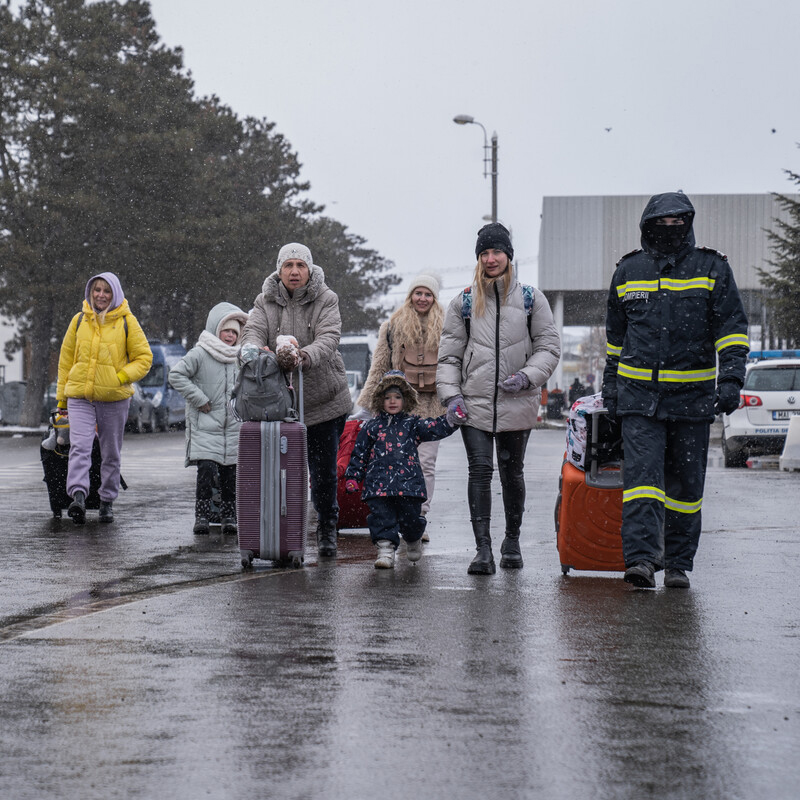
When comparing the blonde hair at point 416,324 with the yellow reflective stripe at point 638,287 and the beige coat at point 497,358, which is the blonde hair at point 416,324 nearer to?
the beige coat at point 497,358

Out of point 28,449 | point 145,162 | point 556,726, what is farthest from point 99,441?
point 145,162

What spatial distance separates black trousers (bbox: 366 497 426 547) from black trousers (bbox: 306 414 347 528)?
65 cm

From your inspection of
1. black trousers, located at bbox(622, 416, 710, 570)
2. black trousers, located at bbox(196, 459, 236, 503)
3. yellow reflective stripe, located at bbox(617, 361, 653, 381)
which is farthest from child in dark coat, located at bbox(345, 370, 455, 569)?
black trousers, located at bbox(196, 459, 236, 503)

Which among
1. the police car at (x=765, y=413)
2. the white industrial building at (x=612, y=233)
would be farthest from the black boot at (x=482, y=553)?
the white industrial building at (x=612, y=233)

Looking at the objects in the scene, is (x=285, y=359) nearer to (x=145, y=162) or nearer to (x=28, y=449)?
(x=28, y=449)

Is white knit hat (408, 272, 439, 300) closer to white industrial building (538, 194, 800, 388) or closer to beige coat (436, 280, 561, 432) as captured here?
beige coat (436, 280, 561, 432)

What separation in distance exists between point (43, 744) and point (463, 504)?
354 inches

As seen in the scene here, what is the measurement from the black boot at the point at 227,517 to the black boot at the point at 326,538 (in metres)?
1.52

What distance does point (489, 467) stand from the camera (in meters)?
7.98

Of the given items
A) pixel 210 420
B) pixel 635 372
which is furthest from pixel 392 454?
pixel 210 420

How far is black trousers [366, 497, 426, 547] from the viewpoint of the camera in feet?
26.6

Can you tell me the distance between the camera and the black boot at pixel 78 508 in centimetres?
1061

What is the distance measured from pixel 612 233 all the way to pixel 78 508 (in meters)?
42.3

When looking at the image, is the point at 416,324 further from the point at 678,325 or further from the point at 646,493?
the point at 646,493
